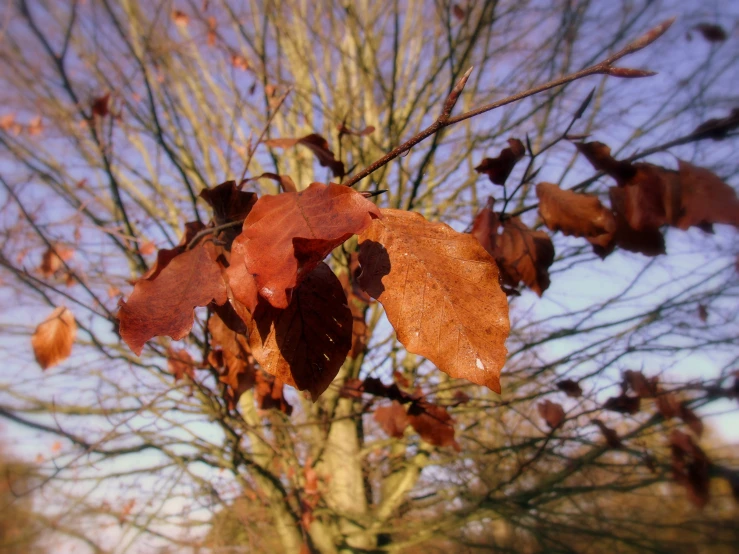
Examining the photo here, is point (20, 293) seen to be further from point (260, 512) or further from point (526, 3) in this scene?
point (526, 3)

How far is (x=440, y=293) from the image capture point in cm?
47

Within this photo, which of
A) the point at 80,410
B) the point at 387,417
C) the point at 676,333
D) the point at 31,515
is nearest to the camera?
the point at 387,417

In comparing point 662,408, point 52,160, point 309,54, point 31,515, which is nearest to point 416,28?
point 309,54

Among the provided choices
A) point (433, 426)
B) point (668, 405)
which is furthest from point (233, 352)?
point (668, 405)

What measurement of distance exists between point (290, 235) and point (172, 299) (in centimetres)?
20

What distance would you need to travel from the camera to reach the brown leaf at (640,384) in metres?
1.81

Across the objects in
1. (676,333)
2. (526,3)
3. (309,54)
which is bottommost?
(676,333)

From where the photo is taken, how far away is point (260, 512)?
2820 mm

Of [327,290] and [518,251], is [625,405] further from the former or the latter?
[327,290]

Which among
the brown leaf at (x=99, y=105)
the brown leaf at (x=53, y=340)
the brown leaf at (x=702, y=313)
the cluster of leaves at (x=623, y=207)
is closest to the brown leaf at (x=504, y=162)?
the cluster of leaves at (x=623, y=207)

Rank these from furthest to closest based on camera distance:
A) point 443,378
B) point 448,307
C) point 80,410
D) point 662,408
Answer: point 443,378
point 80,410
point 662,408
point 448,307

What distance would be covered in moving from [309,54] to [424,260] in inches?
140

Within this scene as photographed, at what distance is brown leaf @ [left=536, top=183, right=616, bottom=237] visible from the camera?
905 millimetres

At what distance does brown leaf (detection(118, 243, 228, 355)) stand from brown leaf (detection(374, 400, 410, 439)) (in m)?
1.12
